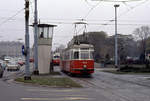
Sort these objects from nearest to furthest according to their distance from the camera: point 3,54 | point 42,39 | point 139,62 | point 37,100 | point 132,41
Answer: point 37,100 < point 42,39 < point 139,62 < point 132,41 < point 3,54

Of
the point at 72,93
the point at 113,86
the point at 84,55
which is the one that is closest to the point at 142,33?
the point at 84,55

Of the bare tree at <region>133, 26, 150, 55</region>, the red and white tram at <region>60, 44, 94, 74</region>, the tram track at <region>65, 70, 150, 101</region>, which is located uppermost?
the bare tree at <region>133, 26, 150, 55</region>

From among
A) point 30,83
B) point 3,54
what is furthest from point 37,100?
point 3,54

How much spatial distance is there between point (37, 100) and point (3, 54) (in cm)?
12751

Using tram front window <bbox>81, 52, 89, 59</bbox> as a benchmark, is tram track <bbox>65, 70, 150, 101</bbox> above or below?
below

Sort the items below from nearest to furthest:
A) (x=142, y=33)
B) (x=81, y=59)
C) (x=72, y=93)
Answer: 1. (x=72, y=93)
2. (x=81, y=59)
3. (x=142, y=33)

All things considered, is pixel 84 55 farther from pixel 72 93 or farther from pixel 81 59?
pixel 72 93

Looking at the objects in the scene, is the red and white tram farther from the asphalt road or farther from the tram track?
the asphalt road

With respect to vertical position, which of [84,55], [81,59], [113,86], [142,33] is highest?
[142,33]

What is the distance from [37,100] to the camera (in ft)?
39.4

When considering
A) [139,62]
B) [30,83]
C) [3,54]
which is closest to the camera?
[30,83]

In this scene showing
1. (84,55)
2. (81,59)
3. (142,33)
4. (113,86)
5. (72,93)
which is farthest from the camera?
(142,33)

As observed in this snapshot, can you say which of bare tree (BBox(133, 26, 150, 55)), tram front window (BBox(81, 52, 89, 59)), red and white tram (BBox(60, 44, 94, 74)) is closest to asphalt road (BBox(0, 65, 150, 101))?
red and white tram (BBox(60, 44, 94, 74))

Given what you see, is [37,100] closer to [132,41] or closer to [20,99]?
[20,99]
